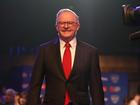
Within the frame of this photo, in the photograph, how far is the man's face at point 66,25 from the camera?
1.88 meters

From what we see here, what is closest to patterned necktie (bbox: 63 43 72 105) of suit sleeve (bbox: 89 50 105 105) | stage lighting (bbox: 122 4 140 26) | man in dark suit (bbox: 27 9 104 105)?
man in dark suit (bbox: 27 9 104 105)

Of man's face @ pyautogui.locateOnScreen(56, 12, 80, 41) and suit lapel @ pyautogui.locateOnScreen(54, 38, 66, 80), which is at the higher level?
man's face @ pyautogui.locateOnScreen(56, 12, 80, 41)

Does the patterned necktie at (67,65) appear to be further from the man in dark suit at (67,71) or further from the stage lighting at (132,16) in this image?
the stage lighting at (132,16)

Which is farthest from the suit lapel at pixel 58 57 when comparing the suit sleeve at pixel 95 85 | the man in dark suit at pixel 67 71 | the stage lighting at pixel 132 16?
the stage lighting at pixel 132 16

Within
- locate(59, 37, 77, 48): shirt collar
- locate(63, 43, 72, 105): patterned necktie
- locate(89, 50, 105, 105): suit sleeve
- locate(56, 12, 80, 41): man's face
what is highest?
locate(56, 12, 80, 41): man's face

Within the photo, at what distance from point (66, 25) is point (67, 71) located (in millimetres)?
214

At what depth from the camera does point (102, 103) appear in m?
1.89

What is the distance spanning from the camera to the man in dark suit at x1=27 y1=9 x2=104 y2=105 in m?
1.86

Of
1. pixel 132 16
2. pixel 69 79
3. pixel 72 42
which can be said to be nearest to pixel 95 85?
pixel 69 79

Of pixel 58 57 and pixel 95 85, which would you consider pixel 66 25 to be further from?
pixel 95 85

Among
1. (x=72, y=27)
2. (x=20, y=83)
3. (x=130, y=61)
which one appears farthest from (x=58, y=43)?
(x=130, y=61)

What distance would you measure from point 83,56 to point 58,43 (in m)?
0.14

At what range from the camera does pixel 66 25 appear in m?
1.88

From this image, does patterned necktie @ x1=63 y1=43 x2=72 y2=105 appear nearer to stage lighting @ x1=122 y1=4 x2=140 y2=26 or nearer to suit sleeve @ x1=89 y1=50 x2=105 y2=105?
suit sleeve @ x1=89 y1=50 x2=105 y2=105
